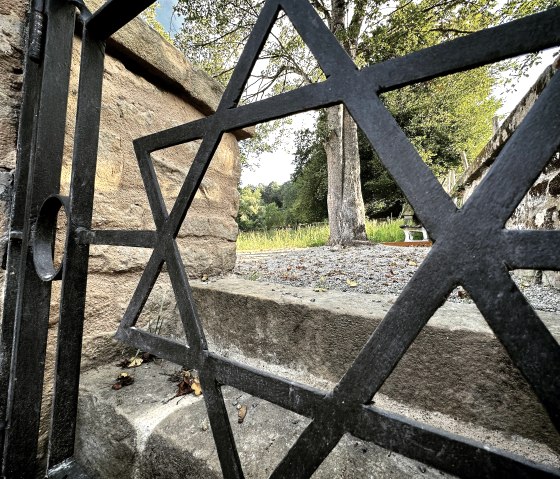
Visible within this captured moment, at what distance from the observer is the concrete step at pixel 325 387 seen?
2.60 ft

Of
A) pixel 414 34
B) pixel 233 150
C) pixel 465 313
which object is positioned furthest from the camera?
pixel 414 34

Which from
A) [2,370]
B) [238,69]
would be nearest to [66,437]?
[2,370]

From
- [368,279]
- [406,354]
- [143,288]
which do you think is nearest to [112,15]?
[143,288]

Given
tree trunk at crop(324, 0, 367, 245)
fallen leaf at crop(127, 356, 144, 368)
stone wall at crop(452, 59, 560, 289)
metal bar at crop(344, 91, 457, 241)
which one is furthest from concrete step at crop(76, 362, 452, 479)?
tree trunk at crop(324, 0, 367, 245)

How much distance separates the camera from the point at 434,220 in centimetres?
39

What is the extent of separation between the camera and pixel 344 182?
652cm

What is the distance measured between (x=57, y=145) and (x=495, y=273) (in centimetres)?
120

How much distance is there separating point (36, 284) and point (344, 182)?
20.4 feet

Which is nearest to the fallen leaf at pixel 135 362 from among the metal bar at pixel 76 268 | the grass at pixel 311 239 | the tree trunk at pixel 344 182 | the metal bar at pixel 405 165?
the metal bar at pixel 76 268

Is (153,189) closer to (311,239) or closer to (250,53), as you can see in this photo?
(250,53)

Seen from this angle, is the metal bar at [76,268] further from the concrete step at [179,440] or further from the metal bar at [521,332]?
the metal bar at [521,332]

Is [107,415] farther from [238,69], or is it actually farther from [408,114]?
[408,114]

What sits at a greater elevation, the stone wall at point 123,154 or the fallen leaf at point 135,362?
the stone wall at point 123,154

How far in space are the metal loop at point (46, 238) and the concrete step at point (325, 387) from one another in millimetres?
509
